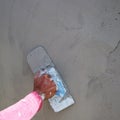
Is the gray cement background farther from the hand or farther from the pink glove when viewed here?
the pink glove

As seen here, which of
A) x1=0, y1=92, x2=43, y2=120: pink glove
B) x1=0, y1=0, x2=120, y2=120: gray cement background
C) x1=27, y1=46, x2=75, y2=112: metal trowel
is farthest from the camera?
x1=27, y1=46, x2=75, y2=112: metal trowel

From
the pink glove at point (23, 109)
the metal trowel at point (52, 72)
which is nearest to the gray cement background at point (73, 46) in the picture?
the metal trowel at point (52, 72)

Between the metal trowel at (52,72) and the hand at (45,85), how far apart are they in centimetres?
3

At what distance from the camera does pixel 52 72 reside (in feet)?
5.28

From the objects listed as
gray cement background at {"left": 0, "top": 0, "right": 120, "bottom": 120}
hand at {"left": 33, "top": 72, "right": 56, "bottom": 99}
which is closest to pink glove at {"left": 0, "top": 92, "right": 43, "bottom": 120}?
hand at {"left": 33, "top": 72, "right": 56, "bottom": 99}

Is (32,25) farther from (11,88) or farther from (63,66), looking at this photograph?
(11,88)

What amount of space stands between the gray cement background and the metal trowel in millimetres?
34

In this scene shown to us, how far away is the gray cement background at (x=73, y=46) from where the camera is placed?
4.77 feet

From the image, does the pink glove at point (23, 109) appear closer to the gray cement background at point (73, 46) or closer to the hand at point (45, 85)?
the hand at point (45, 85)

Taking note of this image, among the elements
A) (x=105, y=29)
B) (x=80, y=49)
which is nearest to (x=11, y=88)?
(x=80, y=49)

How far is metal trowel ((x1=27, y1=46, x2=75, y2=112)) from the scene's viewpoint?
158 cm

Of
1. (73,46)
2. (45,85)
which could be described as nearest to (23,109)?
(45,85)

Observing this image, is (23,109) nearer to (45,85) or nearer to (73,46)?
(45,85)

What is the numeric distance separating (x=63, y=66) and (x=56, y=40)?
0.51 feet
